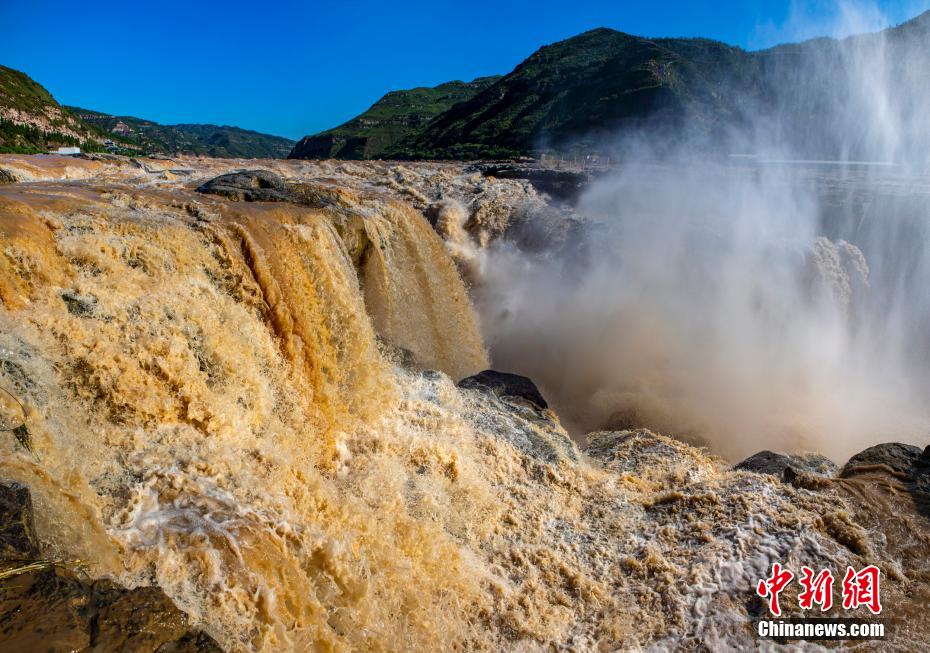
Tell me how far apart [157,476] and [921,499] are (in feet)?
24.0

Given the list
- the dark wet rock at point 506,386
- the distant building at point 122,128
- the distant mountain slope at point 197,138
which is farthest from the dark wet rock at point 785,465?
the distant building at point 122,128

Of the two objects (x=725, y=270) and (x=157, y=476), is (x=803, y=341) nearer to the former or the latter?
(x=725, y=270)

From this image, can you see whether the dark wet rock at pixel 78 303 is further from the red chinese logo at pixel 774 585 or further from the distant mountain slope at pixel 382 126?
the distant mountain slope at pixel 382 126

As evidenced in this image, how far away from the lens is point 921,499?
5660 mm

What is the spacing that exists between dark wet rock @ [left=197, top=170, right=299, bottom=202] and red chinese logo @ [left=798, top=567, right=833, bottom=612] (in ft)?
26.8

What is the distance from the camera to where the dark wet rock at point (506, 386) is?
8.52m

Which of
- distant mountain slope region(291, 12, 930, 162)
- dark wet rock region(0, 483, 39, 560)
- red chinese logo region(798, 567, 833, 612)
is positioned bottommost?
red chinese logo region(798, 567, 833, 612)

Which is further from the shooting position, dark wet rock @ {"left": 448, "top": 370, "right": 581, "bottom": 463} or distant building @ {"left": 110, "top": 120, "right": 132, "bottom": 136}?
distant building @ {"left": 110, "top": 120, "right": 132, "bottom": 136}

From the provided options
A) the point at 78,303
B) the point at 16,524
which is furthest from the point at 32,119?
the point at 16,524

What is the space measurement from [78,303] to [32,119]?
31409 mm

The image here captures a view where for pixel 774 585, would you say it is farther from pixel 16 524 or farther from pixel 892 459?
pixel 16 524

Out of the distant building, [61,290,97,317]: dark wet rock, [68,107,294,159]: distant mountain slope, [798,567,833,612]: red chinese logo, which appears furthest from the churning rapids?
the distant building

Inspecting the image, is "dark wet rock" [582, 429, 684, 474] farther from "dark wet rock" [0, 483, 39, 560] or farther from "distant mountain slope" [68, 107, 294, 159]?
"distant mountain slope" [68, 107, 294, 159]

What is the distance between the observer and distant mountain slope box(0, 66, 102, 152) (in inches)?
837
